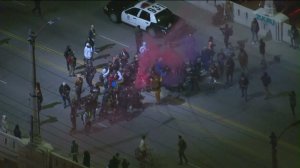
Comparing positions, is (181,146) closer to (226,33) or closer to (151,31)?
(226,33)

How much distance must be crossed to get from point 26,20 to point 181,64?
35.4 feet

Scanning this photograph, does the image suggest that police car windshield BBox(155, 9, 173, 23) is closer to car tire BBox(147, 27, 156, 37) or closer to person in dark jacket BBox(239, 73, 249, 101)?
car tire BBox(147, 27, 156, 37)

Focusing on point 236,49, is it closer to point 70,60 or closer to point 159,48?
point 159,48

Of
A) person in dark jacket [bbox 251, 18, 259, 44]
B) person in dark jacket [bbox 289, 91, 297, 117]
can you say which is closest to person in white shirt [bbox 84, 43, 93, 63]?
person in dark jacket [bbox 251, 18, 259, 44]

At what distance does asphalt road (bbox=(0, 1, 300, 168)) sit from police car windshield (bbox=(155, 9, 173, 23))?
3.30 ft

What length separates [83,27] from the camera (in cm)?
5581

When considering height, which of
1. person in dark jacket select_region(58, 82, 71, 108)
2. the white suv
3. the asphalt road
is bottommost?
the asphalt road

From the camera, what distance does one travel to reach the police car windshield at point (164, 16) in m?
54.0

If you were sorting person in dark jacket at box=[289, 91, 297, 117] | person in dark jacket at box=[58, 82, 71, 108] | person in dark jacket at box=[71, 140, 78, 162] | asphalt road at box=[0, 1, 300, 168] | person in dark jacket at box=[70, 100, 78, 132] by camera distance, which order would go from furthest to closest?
person in dark jacket at box=[58, 82, 71, 108] < person in dark jacket at box=[289, 91, 297, 117] < person in dark jacket at box=[70, 100, 78, 132] < asphalt road at box=[0, 1, 300, 168] < person in dark jacket at box=[71, 140, 78, 162]

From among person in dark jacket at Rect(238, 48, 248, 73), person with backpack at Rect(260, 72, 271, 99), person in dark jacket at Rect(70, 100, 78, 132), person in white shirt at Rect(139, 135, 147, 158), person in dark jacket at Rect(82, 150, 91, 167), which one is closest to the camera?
person in dark jacket at Rect(82, 150, 91, 167)

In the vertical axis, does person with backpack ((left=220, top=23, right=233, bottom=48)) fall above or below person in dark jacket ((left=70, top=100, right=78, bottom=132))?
above

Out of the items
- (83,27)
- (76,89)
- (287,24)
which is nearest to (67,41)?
(83,27)

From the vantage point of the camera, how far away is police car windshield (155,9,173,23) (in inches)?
2125

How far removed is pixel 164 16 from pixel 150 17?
0.80m
